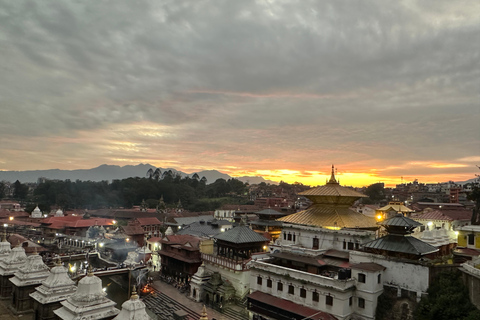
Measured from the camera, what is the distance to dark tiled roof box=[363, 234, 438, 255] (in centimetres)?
2406

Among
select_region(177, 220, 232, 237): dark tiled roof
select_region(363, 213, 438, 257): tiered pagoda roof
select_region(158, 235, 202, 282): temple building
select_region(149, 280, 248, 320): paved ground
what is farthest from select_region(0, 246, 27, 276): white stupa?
select_region(363, 213, 438, 257): tiered pagoda roof

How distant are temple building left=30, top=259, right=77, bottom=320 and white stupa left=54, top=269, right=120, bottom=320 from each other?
128 inches

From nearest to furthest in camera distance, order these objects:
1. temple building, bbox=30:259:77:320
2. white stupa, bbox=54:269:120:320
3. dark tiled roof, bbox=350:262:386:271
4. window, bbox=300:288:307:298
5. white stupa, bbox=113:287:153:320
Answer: white stupa, bbox=113:287:153:320
white stupa, bbox=54:269:120:320
temple building, bbox=30:259:77:320
dark tiled roof, bbox=350:262:386:271
window, bbox=300:288:307:298

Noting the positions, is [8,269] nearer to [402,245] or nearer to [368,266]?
[368,266]

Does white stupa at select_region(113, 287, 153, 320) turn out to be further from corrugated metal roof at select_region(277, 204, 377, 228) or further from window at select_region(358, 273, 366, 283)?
corrugated metal roof at select_region(277, 204, 377, 228)

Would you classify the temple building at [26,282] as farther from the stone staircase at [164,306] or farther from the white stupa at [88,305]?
the stone staircase at [164,306]

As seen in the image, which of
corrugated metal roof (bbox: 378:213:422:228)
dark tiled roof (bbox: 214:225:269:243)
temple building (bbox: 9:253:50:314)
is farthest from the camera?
dark tiled roof (bbox: 214:225:269:243)

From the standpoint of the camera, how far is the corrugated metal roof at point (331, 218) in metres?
33.7

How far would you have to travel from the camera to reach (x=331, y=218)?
3469 centimetres

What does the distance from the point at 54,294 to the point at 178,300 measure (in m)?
14.8

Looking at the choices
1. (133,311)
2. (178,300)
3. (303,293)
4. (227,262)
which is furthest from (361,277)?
(178,300)

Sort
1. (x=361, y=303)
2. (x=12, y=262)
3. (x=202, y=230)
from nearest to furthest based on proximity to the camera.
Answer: (x=361, y=303) → (x=12, y=262) → (x=202, y=230)

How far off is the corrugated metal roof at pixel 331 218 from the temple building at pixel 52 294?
23033mm

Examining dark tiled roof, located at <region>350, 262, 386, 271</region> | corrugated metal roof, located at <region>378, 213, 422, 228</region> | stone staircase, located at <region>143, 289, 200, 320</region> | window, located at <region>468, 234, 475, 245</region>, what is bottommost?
stone staircase, located at <region>143, 289, 200, 320</region>
